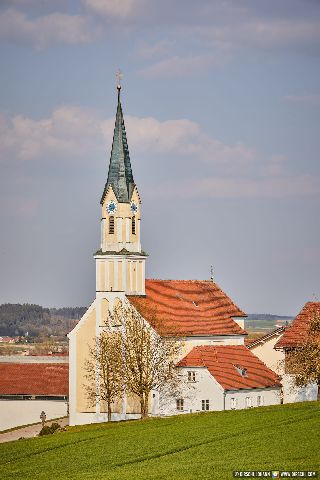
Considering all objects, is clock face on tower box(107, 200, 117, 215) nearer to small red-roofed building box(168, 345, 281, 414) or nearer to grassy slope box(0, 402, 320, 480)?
small red-roofed building box(168, 345, 281, 414)

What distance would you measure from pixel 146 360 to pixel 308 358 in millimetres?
12145

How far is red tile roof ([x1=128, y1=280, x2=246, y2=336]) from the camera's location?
90.2 m

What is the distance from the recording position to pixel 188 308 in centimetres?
9456

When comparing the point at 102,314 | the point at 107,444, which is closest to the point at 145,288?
the point at 102,314

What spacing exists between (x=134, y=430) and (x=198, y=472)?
21.8 metres

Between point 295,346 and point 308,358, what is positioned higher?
point 295,346

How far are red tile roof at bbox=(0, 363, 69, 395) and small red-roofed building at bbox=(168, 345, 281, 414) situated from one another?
1647cm

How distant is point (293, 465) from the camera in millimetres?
47062

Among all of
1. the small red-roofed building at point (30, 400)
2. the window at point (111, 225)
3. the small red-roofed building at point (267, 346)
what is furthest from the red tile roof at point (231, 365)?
the small red-roofed building at point (30, 400)

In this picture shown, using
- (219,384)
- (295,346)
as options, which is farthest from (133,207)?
(295,346)

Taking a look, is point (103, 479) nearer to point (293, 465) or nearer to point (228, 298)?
point (293, 465)

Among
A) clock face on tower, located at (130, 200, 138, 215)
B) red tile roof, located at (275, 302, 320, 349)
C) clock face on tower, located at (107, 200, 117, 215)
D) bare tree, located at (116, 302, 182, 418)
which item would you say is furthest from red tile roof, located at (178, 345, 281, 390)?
clock face on tower, located at (107, 200, 117, 215)

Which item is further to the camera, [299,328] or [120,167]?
[120,167]

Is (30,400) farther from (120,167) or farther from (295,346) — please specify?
(295,346)
